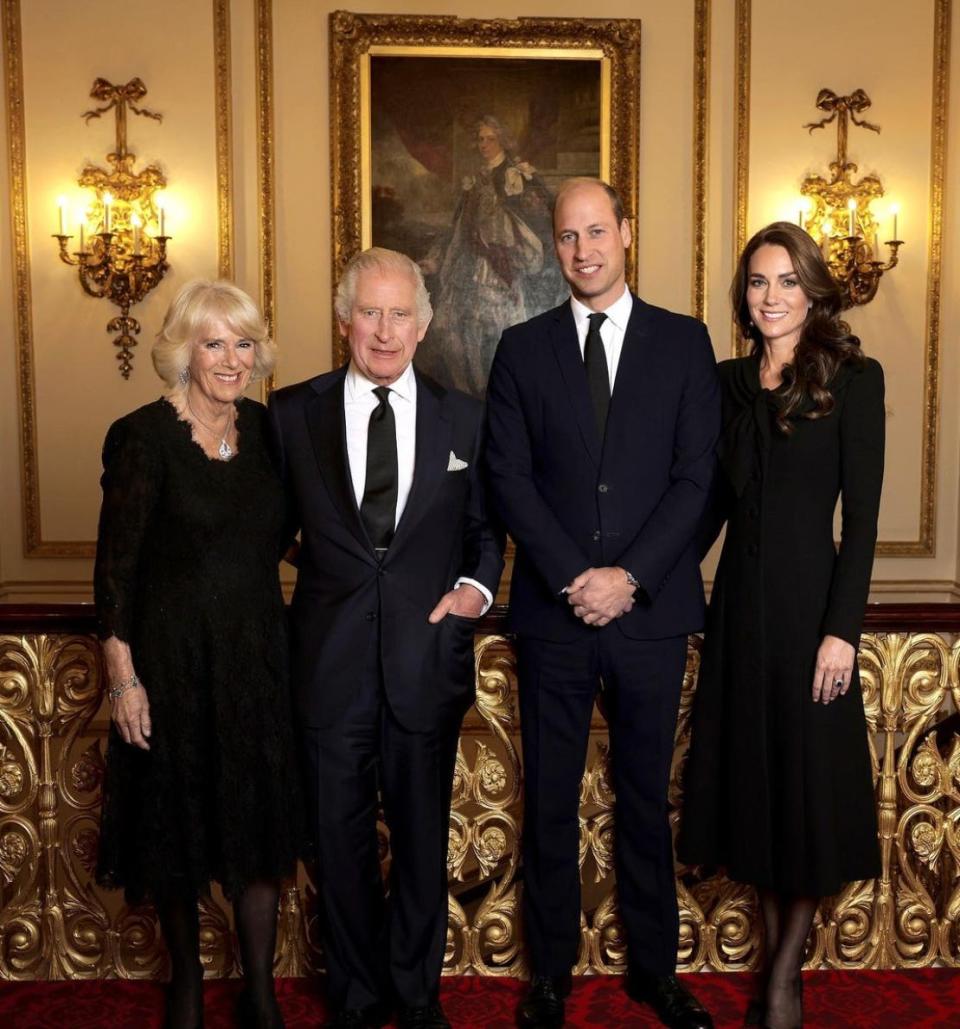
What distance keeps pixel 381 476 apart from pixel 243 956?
122cm

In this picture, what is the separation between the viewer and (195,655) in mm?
2611

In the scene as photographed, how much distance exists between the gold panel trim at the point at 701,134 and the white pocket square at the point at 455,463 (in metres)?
3.96

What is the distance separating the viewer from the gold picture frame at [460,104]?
6.17 m

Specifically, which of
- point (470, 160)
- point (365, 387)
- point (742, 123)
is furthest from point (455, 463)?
point (742, 123)

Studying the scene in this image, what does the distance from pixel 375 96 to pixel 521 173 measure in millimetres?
901

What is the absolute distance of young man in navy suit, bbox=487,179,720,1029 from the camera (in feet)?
9.09

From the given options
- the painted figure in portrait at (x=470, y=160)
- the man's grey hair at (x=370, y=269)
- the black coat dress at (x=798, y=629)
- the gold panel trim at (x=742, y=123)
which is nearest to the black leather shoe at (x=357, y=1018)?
the black coat dress at (x=798, y=629)

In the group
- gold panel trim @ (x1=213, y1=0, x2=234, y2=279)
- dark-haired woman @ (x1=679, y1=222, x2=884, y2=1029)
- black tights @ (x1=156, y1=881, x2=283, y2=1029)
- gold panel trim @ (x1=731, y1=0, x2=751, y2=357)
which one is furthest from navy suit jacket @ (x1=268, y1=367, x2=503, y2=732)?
gold panel trim @ (x1=731, y1=0, x2=751, y2=357)

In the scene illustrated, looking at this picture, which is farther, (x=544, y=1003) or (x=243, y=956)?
(x=544, y=1003)

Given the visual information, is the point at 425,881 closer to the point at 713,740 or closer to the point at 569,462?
the point at 713,740

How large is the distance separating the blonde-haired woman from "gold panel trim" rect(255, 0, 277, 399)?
11.8ft

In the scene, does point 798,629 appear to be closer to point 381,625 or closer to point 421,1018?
point 381,625

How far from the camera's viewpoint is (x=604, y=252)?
2812mm

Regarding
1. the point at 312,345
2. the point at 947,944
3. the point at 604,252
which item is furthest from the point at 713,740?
the point at 312,345
